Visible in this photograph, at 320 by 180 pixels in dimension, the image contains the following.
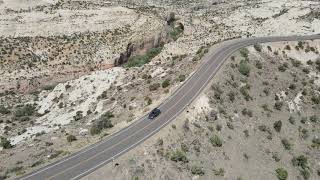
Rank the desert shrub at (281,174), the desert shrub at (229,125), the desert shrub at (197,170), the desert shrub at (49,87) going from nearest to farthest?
the desert shrub at (197,170) < the desert shrub at (281,174) < the desert shrub at (229,125) < the desert shrub at (49,87)

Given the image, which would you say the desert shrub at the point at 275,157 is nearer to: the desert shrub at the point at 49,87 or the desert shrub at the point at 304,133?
the desert shrub at the point at 304,133

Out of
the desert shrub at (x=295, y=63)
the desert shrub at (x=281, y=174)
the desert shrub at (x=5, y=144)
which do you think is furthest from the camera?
the desert shrub at (x=295, y=63)

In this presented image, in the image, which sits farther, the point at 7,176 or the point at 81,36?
the point at 81,36

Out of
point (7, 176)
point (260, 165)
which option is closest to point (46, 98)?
point (7, 176)

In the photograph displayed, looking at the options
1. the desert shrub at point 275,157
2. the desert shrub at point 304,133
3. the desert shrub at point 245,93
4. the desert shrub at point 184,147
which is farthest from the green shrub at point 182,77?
the desert shrub at point 304,133

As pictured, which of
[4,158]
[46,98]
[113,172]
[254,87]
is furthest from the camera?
[46,98]

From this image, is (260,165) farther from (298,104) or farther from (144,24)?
(144,24)

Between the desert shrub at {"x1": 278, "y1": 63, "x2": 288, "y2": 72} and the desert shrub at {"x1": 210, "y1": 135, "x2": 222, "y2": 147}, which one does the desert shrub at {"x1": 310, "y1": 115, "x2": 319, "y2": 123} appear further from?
the desert shrub at {"x1": 210, "y1": 135, "x2": 222, "y2": 147}
